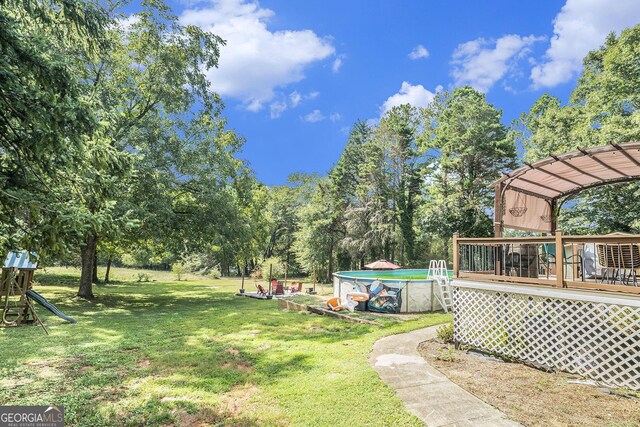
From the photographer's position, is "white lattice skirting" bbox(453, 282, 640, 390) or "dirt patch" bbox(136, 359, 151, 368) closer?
"white lattice skirting" bbox(453, 282, 640, 390)

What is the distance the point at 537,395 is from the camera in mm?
4648

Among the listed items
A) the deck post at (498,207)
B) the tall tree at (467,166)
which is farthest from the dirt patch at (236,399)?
the tall tree at (467,166)

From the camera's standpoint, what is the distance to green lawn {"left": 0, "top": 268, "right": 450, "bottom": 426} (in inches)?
159

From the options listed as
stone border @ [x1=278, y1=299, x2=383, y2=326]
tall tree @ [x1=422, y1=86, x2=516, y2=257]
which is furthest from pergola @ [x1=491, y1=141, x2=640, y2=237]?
tall tree @ [x1=422, y1=86, x2=516, y2=257]

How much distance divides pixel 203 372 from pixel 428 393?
3.52m

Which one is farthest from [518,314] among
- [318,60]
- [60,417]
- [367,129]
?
[367,129]

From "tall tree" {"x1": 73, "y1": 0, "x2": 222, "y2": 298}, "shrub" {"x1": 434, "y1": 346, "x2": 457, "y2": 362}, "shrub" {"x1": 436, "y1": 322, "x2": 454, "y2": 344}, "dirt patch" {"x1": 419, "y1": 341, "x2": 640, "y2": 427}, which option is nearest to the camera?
"dirt patch" {"x1": 419, "y1": 341, "x2": 640, "y2": 427}

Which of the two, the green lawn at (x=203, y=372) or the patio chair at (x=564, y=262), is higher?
the patio chair at (x=564, y=262)

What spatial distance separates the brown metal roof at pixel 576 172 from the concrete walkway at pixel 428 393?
4.98 meters

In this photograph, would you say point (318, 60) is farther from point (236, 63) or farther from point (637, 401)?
point (637, 401)

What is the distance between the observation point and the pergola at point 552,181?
23.3 ft

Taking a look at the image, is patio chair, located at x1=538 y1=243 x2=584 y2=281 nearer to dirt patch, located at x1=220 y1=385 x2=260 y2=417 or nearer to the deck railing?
the deck railing

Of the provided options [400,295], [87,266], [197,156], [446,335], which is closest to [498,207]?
[446,335]

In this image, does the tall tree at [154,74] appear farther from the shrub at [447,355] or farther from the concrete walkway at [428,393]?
the shrub at [447,355]
